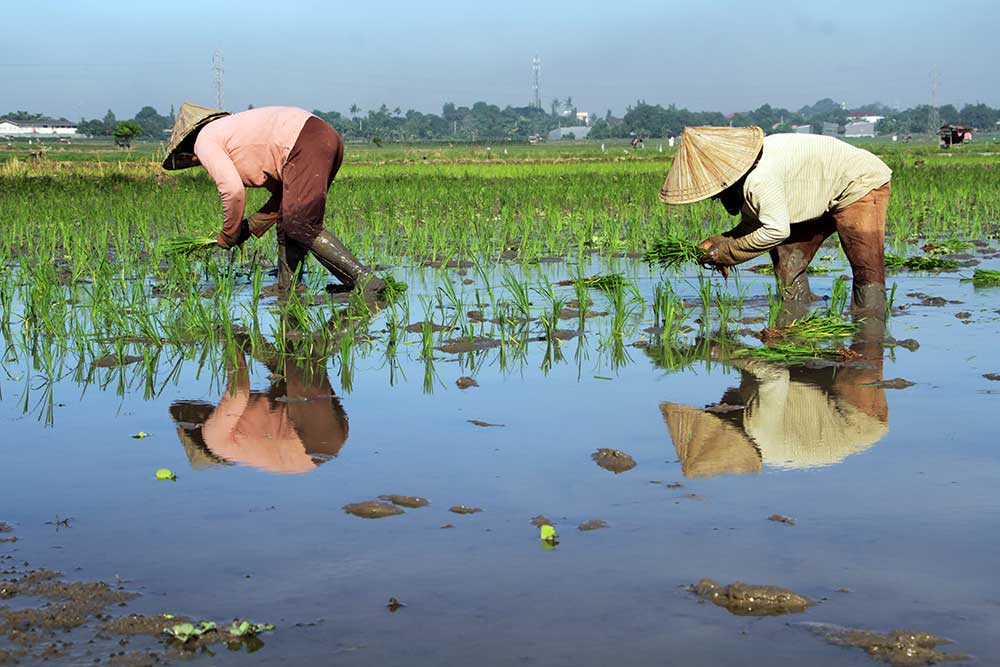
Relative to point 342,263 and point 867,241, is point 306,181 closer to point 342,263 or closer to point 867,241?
point 342,263

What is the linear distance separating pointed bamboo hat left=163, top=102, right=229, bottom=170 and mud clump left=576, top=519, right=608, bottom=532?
4777 millimetres

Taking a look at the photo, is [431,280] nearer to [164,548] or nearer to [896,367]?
[896,367]

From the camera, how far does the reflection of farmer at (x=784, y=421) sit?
153 inches

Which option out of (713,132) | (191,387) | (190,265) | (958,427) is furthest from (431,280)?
(958,427)

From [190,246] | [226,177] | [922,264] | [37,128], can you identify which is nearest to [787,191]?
[922,264]

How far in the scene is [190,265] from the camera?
8.11 metres

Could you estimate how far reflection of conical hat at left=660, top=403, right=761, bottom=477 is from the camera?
12.4ft

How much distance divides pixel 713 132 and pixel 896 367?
173 centimetres

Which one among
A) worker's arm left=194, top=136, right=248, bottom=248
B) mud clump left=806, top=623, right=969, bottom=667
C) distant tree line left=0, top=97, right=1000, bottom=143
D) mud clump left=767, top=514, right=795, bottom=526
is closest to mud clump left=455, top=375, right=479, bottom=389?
mud clump left=767, top=514, right=795, bottom=526

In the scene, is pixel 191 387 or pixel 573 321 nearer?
pixel 191 387

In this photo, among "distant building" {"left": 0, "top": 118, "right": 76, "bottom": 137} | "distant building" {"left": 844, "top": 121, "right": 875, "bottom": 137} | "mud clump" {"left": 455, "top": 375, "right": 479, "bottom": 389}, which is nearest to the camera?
"mud clump" {"left": 455, "top": 375, "right": 479, "bottom": 389}

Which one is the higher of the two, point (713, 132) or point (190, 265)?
point (713, 132)

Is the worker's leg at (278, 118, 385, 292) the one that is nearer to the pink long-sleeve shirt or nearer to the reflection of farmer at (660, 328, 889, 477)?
the pink long-sleeve shirt

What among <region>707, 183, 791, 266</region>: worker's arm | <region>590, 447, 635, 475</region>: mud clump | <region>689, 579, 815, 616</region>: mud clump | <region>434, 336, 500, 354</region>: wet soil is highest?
<region>707, 183, 791, 266</region>: worker's arm
